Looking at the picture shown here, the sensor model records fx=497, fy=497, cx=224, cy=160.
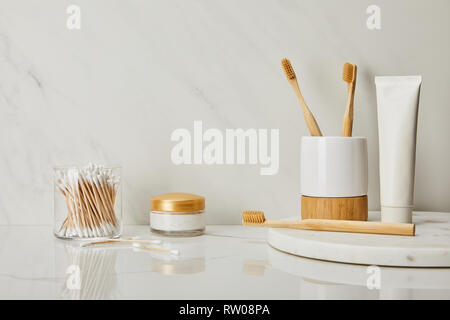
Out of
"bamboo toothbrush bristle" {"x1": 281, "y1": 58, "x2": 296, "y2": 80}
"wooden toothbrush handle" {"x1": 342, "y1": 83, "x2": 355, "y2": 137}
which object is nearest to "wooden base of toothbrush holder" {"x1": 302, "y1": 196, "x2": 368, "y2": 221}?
"wooden toothbrush handle" {"x1": 342, "y1": 83, "x2": 355, "y2": 137}

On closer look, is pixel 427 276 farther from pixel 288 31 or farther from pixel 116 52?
pixel 116 52

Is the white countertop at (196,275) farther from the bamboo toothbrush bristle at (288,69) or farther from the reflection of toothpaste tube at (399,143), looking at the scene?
the bamboo toothbrush bristle at (288,69)

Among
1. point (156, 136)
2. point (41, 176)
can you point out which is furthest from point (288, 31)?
point (41, 176)

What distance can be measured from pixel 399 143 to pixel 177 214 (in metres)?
0.37

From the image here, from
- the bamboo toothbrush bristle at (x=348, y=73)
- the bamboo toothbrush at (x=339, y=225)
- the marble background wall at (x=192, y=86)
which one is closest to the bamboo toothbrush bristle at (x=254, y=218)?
the bamboo toothbrush at (x=339, y=225)

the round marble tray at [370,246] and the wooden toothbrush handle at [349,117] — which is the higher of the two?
the wooden toothbrush handle at [349,117]

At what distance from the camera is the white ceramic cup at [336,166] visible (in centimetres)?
75

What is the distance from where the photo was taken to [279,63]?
0.91 metres

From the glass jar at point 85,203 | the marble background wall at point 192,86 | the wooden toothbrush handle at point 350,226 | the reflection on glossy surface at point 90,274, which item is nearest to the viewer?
the reflection on glossy surface at point 90,274

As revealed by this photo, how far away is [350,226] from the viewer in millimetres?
694

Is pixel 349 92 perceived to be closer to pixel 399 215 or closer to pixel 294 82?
pixel 294 82

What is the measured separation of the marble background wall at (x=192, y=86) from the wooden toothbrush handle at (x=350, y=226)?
19cm

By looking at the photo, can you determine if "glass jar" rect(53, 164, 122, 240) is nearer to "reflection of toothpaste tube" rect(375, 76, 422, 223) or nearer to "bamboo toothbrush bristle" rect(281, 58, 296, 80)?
"bamboo toothbrush bristle" rect(281, 58, 296, 80)
